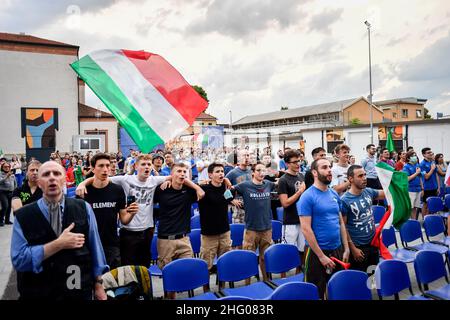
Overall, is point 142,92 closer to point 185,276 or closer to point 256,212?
point 256,212

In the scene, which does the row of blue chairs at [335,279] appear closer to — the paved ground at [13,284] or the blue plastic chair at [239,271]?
the blue plastic chair at [239,271]

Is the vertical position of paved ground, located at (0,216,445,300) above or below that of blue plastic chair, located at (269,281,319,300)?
below

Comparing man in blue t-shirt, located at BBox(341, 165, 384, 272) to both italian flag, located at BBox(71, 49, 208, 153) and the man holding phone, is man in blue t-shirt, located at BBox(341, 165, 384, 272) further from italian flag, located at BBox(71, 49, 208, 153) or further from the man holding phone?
the man holding phone

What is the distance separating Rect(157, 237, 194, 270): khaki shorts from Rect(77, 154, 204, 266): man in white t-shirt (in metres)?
0.19

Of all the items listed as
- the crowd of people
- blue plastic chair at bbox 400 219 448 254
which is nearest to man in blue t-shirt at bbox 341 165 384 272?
→ the crowd of people

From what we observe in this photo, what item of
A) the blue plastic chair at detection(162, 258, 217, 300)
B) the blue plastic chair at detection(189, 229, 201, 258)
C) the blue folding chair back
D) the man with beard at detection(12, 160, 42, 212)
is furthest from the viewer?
the blue folding chair back

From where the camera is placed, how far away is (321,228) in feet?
12.6

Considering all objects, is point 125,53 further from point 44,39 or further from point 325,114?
point 325,114

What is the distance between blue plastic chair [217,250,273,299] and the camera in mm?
4082

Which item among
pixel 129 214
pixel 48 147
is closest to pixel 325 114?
pixel 48 147

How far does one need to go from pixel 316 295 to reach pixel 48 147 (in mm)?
33623

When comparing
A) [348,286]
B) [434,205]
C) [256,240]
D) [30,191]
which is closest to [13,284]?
[30,191]

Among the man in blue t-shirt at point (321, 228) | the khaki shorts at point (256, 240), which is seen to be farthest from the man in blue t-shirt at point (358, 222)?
the khaki shorts at point (256, 240)

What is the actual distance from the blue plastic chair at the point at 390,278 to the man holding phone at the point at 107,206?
2.93 meters
